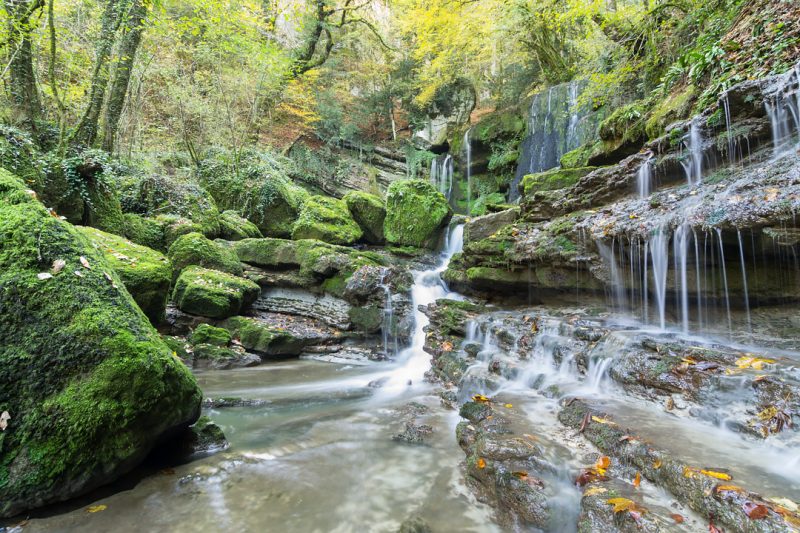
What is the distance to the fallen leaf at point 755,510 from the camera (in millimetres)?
1810

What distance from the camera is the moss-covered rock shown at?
8242mm

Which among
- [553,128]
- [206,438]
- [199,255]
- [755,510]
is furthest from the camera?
[553,128]

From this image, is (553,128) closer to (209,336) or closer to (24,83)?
(209,336)

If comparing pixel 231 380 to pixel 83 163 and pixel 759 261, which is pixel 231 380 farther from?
pixel 759 261

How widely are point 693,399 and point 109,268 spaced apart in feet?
16.8

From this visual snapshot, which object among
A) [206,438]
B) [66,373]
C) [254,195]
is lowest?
[206,438]

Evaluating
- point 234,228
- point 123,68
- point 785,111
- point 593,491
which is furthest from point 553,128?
point 593,491

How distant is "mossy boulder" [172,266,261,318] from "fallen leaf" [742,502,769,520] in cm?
750

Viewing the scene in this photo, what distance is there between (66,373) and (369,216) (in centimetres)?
1101

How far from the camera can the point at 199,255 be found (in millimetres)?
8211

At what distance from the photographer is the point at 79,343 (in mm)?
2420

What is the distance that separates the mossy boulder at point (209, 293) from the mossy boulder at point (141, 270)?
0.84 meters

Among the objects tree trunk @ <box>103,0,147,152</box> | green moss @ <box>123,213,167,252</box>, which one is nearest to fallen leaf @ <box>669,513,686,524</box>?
green moss @ <box>123,213,167,252</box>

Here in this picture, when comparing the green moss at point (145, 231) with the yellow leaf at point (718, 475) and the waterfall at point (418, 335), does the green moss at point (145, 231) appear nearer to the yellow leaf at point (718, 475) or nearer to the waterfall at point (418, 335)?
the waterfall at point (418, 335)
